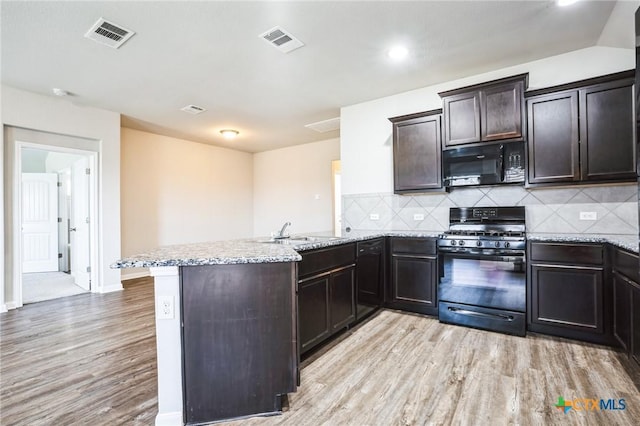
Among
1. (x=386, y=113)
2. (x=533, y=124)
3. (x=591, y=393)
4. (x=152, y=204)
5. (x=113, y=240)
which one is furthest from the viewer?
(x=152, y=204)

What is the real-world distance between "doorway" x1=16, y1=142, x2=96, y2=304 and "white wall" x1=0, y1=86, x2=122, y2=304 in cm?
31

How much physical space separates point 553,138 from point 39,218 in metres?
8.65

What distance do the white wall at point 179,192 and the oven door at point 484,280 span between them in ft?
14.8

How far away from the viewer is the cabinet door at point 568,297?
2572 mm

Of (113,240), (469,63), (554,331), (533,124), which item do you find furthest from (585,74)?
(113,240)

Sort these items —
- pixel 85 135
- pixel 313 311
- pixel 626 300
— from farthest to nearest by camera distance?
1. pixel 85 135
2. pixel 313 311
3. pixel 626 300

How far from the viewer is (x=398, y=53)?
307 centimetres

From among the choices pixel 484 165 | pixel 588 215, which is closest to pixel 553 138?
pixel 484 165

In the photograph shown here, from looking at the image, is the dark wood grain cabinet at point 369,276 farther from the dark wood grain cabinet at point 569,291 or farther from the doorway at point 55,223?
the doorway at point 55,223

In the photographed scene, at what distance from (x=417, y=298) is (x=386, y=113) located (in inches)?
96.7

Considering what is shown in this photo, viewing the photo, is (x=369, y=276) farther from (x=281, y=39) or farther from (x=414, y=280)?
(x=281, y=39)

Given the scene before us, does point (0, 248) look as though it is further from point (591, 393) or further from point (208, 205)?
point (591, 393)

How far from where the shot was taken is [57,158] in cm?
622

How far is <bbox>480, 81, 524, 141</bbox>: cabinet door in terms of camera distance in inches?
118
